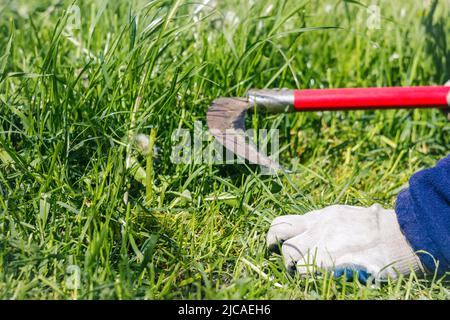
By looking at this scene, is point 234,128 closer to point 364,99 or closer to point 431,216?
point 364,99

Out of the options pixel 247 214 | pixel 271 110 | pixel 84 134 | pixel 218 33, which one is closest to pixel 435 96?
pixel 271 110

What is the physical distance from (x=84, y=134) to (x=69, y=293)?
0.52 meters

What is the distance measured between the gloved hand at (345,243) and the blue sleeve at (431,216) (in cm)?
5

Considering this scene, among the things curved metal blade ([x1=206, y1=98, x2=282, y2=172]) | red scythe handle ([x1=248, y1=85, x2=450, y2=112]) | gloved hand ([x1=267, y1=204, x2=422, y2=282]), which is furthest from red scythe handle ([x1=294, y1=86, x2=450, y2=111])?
gloved hand ([x1=267, y1=204, x2=422, y2=282])

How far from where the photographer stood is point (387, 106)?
2258 mm

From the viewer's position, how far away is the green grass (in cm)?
179

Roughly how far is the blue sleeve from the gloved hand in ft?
0.15

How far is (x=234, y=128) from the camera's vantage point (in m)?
2.24

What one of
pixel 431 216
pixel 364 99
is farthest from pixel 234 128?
pixel 431 216

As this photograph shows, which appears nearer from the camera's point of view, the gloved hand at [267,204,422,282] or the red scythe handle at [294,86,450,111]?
the gloved hand at [267,204,422,282]

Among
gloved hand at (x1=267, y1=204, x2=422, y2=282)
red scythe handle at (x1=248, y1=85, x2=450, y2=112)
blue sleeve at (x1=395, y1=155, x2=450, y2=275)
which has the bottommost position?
gloved hand at (x1=267, y1=204, x2=422, y2=282)

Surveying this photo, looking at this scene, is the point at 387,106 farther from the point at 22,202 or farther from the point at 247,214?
the point at 22,202

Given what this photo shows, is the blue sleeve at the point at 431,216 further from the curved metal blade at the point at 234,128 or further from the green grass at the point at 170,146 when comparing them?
the curved metal blade at the point at 234,128

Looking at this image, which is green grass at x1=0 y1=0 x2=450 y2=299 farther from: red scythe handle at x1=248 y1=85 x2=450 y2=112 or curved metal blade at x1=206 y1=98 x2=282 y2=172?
red scythe handle at x1=248 y1=85 x2=450 y2=112
